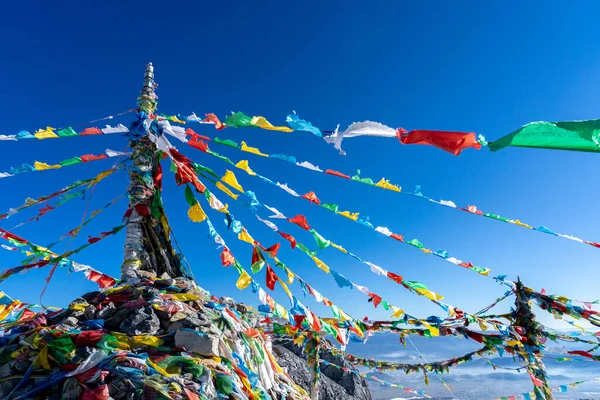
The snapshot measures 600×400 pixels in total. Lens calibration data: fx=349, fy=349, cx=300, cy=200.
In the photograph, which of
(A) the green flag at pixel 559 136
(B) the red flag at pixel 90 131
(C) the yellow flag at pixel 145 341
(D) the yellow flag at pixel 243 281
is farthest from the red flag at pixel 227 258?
(A) the green flag at pixel 559 136

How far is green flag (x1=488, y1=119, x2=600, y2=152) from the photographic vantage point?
7.27 feet

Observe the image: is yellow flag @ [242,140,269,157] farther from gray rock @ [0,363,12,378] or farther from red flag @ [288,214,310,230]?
gray rock @ [0,363,12,378]

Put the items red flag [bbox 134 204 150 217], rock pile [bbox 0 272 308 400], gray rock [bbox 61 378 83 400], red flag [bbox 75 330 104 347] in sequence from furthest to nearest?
red flag [bbox 134 204 150 217], red flag [bbox 75 330 104 347], rock pile [bbox 0 272 308 400], gray rock [bbox 61 378 83 400]

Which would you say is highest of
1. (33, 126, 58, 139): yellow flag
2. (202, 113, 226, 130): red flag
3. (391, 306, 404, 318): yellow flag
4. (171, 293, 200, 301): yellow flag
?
(33, 126, 58, 139): yellow flag

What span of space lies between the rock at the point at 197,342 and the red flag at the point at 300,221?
6.44ft

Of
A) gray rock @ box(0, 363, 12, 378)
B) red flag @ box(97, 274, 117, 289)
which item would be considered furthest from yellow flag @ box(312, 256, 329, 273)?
red flag @ box(97, 274, 117, 289)

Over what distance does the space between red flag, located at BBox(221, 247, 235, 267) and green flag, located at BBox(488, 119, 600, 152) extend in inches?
177

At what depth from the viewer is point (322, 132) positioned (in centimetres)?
350

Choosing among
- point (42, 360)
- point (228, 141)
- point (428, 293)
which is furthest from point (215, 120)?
point (428, 293)

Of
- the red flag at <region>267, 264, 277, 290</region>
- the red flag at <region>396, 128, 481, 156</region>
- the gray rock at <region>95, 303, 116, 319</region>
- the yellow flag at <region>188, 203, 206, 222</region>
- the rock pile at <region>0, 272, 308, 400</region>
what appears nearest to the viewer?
the red flag at <region>396, 128, 481, 156</region>

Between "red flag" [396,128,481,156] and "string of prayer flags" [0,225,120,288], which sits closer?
"red flag" [396,128,481,156]

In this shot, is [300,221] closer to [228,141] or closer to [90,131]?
[228,141]

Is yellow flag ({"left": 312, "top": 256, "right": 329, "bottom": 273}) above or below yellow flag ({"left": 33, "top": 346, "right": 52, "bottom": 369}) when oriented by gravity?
above

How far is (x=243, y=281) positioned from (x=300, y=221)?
1262 mm
